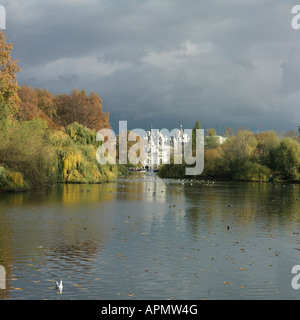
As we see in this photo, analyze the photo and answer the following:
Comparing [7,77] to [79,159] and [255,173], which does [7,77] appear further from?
[255,173]

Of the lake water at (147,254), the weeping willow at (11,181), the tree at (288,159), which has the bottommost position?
the lake water at (147,254)

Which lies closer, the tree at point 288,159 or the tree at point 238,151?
the tree at point 288,159

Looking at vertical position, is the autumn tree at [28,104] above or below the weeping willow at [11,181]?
above

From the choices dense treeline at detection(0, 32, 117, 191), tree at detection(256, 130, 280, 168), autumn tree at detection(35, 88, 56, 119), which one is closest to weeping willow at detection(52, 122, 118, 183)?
dense treeline at detection(0, 32, 117, 191)

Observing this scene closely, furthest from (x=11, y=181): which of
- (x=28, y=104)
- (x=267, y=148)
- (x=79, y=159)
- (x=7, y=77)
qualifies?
(x=267, y=148)

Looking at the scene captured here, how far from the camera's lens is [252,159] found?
312 feet

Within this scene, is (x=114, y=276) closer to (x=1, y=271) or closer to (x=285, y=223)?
(x=1, y=271)

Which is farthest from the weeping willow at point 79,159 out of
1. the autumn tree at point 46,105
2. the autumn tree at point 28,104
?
the autumn tree at point 46,105

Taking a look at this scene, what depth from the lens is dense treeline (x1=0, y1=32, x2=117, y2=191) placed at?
111ft

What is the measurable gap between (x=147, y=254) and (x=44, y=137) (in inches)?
1694

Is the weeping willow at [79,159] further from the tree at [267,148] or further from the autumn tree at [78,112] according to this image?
the tree at [267,148]

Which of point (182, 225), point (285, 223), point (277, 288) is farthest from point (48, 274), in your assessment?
point (285, 223)

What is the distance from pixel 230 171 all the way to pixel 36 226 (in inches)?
3023

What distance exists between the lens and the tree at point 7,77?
31.3m
